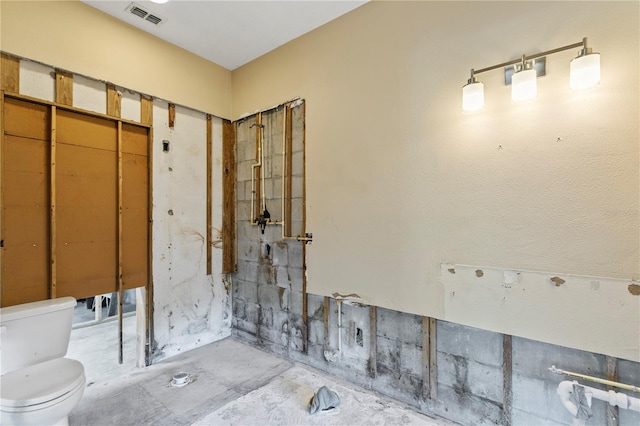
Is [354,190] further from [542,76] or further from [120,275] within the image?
[120,275]

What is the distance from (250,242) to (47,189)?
1.72 m

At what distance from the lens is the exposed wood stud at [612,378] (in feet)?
4.88

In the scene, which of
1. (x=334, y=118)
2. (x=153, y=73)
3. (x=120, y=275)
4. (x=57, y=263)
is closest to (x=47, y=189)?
(x=57, y=263)

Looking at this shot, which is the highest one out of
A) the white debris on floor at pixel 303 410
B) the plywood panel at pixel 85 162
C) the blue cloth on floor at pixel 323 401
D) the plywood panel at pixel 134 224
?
the plywood panel at pixel 85 162

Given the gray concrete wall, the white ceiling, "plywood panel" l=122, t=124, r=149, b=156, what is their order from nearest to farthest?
1. the gray concrete wall
2. the white ceiling
3. "plywood panel" l=122, t=124, r=149, b=156

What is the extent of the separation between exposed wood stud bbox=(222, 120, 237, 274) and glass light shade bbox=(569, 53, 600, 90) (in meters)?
3.00

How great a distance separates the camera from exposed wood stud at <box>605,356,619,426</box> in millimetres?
1486

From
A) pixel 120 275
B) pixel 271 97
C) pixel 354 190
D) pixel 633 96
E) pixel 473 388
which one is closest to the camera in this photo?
pixel 633 96

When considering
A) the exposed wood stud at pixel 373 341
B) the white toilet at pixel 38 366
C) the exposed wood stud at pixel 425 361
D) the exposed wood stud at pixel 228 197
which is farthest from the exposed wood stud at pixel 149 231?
the exposed wood stud at pixel 425 361

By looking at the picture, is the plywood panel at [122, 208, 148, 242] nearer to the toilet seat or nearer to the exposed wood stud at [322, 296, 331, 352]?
the toilet seat

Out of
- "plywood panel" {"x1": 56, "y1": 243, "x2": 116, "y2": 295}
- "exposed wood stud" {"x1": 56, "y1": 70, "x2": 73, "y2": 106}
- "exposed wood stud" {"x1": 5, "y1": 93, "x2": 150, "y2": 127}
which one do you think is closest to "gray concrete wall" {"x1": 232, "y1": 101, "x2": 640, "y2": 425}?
"exposed wood stud" {"x1": 5, "y1": 93, "x2": 150, "y2": 127}

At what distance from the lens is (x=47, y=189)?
7.30 ft

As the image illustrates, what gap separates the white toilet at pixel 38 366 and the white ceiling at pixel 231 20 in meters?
2.36

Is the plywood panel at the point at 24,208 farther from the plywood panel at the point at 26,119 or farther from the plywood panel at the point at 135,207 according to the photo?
the plywood panel at the point at 135,207
